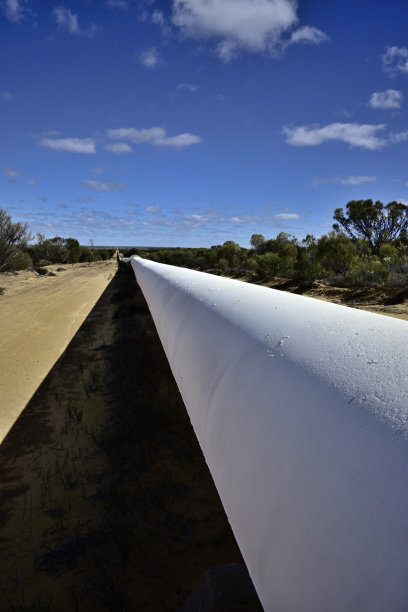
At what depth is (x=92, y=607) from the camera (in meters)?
2.40

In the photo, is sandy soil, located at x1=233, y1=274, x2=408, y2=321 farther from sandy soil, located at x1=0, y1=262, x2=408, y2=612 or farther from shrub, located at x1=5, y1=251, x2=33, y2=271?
shrub, located at x1=5, y1=251, x2=33, y2=271

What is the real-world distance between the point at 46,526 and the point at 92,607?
3.26ft

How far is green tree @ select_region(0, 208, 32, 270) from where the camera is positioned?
26388 mm

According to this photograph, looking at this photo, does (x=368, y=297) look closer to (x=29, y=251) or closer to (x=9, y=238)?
(x=9, y=238)

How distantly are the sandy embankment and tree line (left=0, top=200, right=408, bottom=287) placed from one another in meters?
9.47

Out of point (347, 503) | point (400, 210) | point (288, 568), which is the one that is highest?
point (400, 210)

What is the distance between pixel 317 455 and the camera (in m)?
1.15

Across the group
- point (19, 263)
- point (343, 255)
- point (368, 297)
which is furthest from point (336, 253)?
point (19, 263)

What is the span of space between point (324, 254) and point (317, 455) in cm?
2059

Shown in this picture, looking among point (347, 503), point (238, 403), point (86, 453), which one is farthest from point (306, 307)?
point (86, 453)

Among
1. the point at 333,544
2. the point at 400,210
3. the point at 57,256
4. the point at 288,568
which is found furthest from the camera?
the point at 57,256

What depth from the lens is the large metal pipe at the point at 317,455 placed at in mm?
909

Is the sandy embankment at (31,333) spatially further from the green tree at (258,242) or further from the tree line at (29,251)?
the green tree at (258,242)

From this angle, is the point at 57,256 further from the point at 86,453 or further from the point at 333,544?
the point at 333,544
